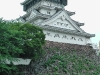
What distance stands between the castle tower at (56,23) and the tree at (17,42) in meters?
5.92

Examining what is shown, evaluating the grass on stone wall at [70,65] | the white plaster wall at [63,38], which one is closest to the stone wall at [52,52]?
the grass on stone wall at [70,65]

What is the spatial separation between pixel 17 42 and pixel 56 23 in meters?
9.93

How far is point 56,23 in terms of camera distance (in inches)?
941

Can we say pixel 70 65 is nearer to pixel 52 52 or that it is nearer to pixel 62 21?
pixel 52 52

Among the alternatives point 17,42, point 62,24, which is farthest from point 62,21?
point 17,42

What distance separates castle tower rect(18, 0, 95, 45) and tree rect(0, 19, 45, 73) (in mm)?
5916

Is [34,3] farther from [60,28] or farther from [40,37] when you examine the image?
[40,37]

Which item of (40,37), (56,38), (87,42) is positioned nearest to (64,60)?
(40,37)

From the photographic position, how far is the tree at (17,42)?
13.6m

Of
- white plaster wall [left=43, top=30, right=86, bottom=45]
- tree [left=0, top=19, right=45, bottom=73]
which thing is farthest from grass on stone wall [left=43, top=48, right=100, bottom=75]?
white plaster wall [left=43, top=30, right=86, bottom=45]

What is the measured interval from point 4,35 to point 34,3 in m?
14.9

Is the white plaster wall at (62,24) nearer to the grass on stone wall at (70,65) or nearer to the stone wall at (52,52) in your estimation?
the stone wall at (52,52)

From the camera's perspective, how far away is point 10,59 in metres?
13.6

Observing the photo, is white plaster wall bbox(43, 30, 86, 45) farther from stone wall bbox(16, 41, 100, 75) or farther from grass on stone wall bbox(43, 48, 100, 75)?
grass on stone wall bbox(43, 48, 100, 75)
